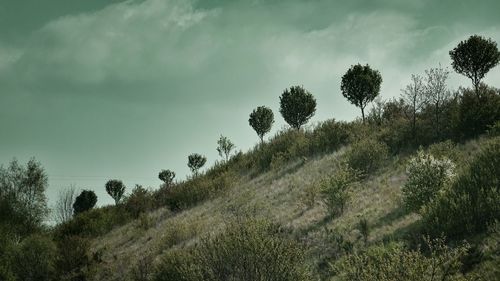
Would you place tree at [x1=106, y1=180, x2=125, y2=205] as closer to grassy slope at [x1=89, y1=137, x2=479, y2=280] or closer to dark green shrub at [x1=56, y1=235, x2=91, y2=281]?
grassy slope at [x1=89, y1=137, x2=479, y2=280]

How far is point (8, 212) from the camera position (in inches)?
1247

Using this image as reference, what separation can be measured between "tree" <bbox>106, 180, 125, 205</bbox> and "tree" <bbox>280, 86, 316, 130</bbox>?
24.6 m

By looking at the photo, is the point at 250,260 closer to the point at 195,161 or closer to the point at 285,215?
the point at 285,215

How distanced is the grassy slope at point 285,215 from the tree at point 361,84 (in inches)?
411

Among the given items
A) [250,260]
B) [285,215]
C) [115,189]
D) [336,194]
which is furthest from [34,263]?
[115,189]

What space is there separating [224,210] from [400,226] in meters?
9.39

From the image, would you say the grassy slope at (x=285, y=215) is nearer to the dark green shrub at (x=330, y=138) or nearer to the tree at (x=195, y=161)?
the dark green shrub at (x=330, y=138)

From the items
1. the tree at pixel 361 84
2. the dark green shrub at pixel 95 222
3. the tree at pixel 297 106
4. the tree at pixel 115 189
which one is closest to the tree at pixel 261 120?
the tree at pixel 297 106

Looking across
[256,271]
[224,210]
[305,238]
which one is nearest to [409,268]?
[256,271]

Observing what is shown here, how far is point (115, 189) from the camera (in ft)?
171

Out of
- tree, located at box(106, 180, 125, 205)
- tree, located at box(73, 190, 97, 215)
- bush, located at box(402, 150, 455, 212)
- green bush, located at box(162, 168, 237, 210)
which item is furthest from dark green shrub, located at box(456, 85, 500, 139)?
tree, located at box(73, 190, 97, 215)

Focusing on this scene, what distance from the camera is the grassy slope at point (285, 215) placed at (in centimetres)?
1245

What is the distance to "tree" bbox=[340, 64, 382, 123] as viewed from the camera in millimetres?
30344

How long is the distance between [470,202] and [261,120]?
30236mm
